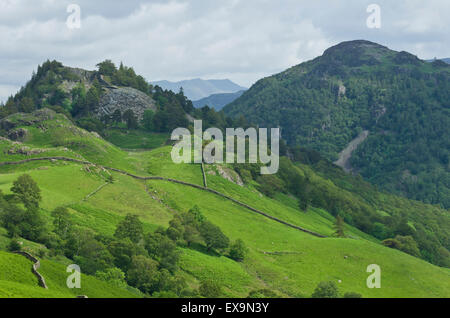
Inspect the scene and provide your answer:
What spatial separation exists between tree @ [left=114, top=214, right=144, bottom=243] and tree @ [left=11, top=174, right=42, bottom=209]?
1647 centimetres

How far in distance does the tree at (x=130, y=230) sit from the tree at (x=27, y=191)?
16.5 meters

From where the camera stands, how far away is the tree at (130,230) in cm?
7606

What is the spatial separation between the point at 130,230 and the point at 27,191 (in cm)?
2233

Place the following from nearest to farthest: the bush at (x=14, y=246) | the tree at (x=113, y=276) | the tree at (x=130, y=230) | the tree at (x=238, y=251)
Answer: the tree at (x=113, y=276) < the bush at (x=14, y=246) < the tree at (x=130, y=230) < the tree at (x=238, y=251)

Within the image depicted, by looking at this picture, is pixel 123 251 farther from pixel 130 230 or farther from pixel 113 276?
pixel 113 276

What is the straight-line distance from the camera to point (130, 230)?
253 feet

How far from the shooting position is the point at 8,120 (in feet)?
525

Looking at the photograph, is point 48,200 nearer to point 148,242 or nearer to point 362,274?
point 148,242

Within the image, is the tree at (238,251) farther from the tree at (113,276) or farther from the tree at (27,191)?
the tree at (27,191)

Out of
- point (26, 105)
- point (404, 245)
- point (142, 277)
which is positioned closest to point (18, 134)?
point (26, 105)

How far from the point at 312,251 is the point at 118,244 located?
5005cm

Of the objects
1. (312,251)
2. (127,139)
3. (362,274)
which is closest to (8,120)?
(127,139)

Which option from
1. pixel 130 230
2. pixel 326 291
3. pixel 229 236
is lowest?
pixel 326 291

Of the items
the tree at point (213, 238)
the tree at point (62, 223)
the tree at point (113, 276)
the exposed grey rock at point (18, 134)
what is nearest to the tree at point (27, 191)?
the tree at point (62, 223)
